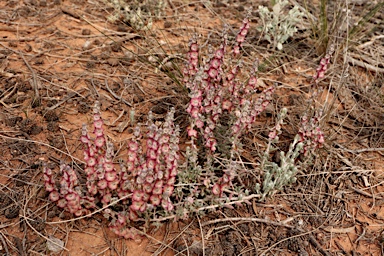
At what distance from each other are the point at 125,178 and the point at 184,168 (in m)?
0.55

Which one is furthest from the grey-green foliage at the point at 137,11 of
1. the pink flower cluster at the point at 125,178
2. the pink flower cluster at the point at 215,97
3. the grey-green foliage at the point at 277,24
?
the pink flower cluster at the point at 125,178

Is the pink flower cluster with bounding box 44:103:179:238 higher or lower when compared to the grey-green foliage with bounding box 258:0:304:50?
lower

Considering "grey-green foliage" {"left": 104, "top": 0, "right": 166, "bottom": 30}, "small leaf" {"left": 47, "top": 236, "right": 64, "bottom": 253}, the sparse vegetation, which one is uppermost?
"grey-green foliage" {"left": 104, "top": 0, "right": 166, "bottom": 30}

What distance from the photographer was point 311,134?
319 cm

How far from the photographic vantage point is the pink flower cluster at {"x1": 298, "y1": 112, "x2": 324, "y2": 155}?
3.17 metres

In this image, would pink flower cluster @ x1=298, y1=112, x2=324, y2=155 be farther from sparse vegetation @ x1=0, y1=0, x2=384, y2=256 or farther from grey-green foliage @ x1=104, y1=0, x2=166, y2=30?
grey-green foliage @ x1=104, y1=0, x2=166, y2=30

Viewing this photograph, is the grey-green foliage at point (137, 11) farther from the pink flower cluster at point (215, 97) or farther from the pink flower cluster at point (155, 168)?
the pink flower cluster at point (155, 168)

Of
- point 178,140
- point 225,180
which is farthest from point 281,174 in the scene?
point 178,140

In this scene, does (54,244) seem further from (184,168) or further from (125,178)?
(184,168)

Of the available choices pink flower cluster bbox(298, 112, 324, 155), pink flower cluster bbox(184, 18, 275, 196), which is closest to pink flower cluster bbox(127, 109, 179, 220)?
pink flower cluster bbox(184, 18, 275, 196)

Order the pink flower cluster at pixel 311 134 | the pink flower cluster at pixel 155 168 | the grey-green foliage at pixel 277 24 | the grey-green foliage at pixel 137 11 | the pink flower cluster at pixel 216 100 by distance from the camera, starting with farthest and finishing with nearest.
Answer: the grey-green foliage at pixel 137 11
the grey-green foliage at pixel 277 24
the pink flower cluster at pixel 311 134
the pink flower cluster at pixel 216 100
the pink flower cluster at pixel 155 168

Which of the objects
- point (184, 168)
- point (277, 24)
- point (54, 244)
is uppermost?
point (277, 24)

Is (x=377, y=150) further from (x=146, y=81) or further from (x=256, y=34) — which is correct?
(x=146, y=81)

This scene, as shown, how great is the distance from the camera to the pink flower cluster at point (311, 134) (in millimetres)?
3166
